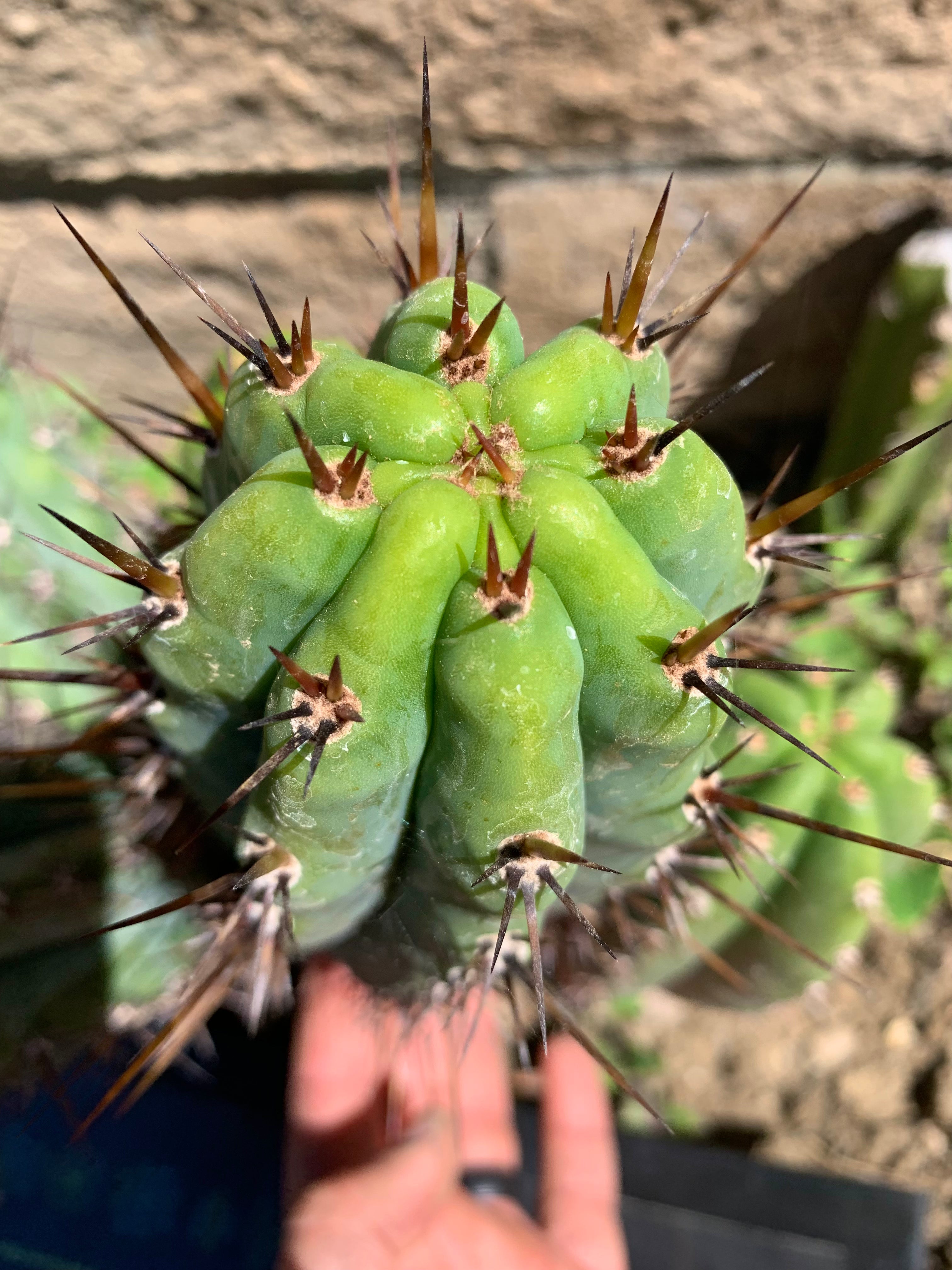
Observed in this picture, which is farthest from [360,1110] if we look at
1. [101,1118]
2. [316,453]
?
[316,453]

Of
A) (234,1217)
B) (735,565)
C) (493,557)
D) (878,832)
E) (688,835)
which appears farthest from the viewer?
(234,1217)

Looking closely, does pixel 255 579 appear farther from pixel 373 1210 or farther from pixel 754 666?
pixel 373 1210

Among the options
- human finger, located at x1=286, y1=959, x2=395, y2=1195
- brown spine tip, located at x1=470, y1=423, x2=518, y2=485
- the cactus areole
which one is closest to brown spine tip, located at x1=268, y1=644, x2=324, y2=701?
the cactus areole

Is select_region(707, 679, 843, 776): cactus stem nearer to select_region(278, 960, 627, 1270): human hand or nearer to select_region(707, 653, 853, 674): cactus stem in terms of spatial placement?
select_region(707, 653, 853, 674): cactus stem

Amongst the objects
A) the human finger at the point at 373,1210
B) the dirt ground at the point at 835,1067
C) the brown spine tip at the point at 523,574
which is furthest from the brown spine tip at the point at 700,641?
the dirt ground at the point at 835,1067

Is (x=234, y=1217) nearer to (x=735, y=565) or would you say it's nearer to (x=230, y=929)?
(x=230, y=929)

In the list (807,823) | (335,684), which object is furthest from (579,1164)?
(335,684)
